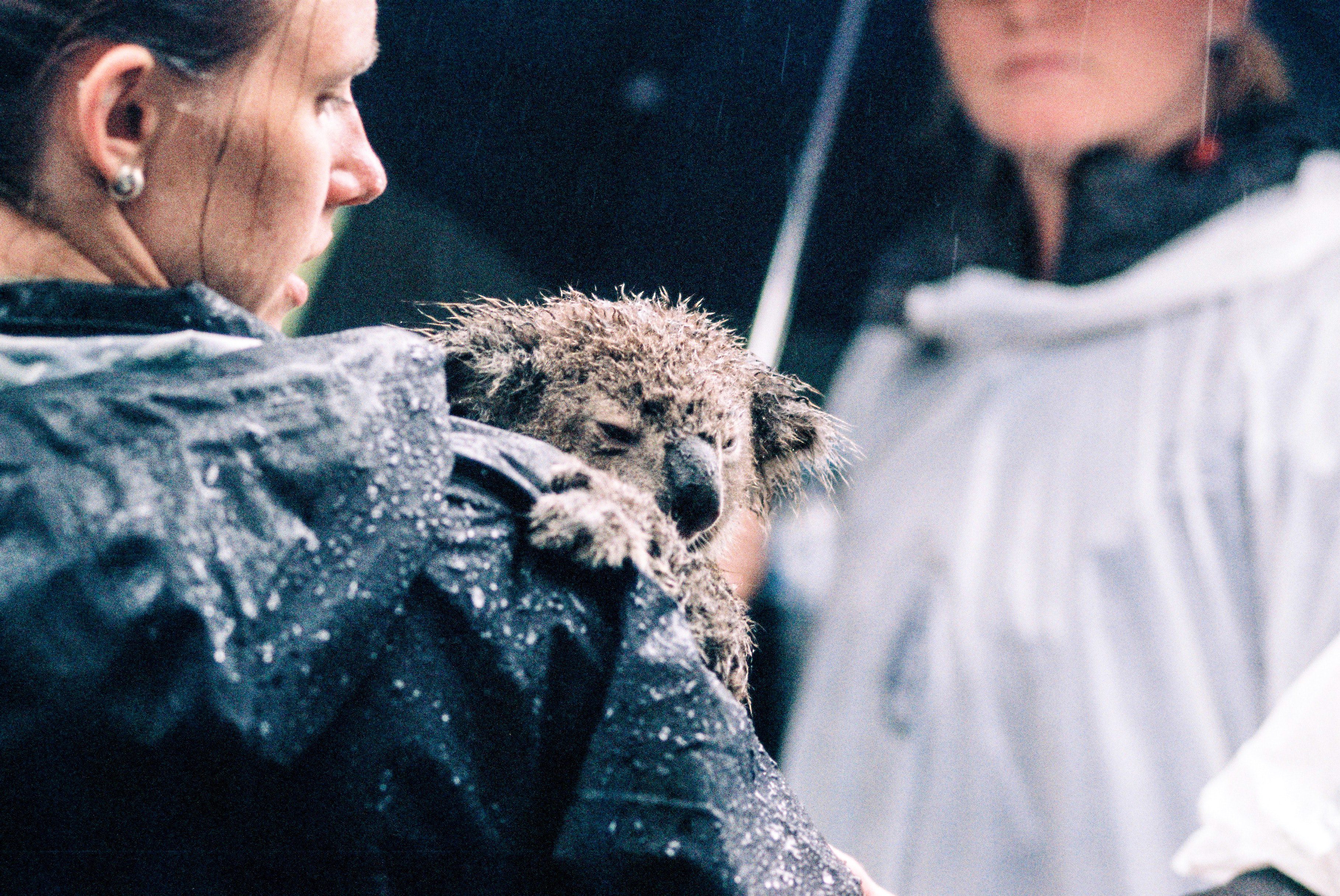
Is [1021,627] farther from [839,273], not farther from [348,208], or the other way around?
[348,208]

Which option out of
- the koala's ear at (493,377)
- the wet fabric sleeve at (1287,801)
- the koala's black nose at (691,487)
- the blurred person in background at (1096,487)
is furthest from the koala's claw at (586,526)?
the blurred person in background at (1096,487)

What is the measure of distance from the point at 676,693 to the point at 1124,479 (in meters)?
1.42

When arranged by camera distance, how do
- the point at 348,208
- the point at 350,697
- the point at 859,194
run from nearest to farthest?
the point at 350,697 → the point at 348,208 → the point at 859,194

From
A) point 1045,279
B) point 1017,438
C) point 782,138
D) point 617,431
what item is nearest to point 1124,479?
point 1017,438

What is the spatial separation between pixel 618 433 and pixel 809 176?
3.92ft

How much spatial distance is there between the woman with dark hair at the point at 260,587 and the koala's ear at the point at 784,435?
1.42 ft

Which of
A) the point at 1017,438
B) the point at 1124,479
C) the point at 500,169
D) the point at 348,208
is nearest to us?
the point at 348,208

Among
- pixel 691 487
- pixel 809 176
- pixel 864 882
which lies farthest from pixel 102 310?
pixel 809 176

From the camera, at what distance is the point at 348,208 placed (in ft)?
3.52

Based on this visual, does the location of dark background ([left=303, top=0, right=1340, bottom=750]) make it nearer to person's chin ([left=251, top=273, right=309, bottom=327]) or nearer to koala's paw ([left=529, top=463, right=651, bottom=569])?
person's chin ([left=251, top=273, right=309, bottom=327])

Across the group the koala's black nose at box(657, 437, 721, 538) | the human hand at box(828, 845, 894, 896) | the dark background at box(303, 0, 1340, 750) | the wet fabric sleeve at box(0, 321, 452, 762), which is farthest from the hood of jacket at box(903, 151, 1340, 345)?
the wet fabric sleeve at box(0, 321, 452, 762)

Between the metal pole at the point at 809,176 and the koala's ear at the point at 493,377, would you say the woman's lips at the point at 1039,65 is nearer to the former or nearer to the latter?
the metal pole at the point at 809,176

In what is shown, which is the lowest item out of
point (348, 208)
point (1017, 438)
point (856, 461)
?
point (856, 461)

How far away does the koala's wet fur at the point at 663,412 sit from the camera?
680 millimetres
